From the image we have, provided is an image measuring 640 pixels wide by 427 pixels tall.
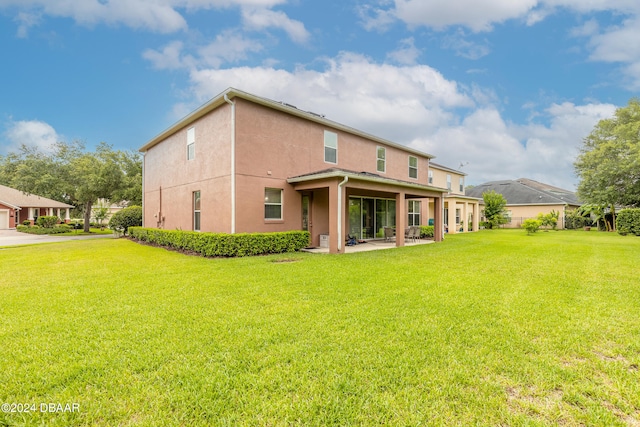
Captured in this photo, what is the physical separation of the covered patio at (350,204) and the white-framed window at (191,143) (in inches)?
197

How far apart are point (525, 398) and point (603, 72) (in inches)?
959

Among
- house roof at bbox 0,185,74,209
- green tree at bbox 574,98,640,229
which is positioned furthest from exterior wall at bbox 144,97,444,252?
house roof at bbox 0,185,74,209

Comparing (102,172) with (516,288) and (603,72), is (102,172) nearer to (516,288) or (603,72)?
(516,288)

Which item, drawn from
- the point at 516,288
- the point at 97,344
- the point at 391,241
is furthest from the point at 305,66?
the point at 97,344

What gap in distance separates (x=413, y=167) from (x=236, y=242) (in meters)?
14.3

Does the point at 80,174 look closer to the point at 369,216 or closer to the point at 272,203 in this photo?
the point at 272,203

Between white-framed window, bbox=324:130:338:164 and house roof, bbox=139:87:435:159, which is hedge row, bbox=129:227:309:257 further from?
house roof, bbox=139:87:435:159

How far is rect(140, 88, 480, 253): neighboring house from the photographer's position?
10750mm

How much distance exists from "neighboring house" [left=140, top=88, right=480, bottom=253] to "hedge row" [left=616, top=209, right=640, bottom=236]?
47.7 ft

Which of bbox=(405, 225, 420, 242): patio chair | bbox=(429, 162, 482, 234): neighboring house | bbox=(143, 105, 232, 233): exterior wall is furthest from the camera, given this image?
bbox=(429, 162, 482, 234): neighboring house

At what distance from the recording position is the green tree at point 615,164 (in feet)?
77.0

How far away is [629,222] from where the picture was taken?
1955cm

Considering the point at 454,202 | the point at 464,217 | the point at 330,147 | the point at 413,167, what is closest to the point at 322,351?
the point at 330,147

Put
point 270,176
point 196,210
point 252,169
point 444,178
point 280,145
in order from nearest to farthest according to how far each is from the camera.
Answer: point 252,169 → point 270,176 → point 280,145 → point 196,210 → point 444,178
